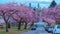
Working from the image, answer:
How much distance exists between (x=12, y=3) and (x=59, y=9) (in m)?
18.2

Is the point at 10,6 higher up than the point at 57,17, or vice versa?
the point at 10,6

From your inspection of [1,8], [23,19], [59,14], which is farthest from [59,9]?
[1,8]

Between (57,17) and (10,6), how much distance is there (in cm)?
1917

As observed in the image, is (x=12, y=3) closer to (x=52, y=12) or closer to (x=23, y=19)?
(x=23, y=19)

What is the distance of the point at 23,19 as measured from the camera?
55.4 metres

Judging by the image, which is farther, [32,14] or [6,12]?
[32,14]

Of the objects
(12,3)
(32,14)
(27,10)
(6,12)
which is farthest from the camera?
(32,14)

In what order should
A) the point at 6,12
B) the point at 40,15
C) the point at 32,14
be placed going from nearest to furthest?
the point at 6,12 → the point at 32,14 → the point at 40,15

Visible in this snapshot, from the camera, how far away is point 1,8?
45.6 metres

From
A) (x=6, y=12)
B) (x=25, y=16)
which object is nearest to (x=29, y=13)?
(x=25, y=16)

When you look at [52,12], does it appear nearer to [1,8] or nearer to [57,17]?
[57,17]

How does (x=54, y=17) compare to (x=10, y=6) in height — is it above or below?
below

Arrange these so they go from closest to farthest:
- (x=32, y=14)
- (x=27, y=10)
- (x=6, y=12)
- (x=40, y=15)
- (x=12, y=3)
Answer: (x=6, y=12) → (x=12, y=3) → (x=27, y=10) → (x=32, y=14) → (x=40, y=15)

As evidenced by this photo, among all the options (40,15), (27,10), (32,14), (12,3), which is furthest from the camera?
(40,15)
